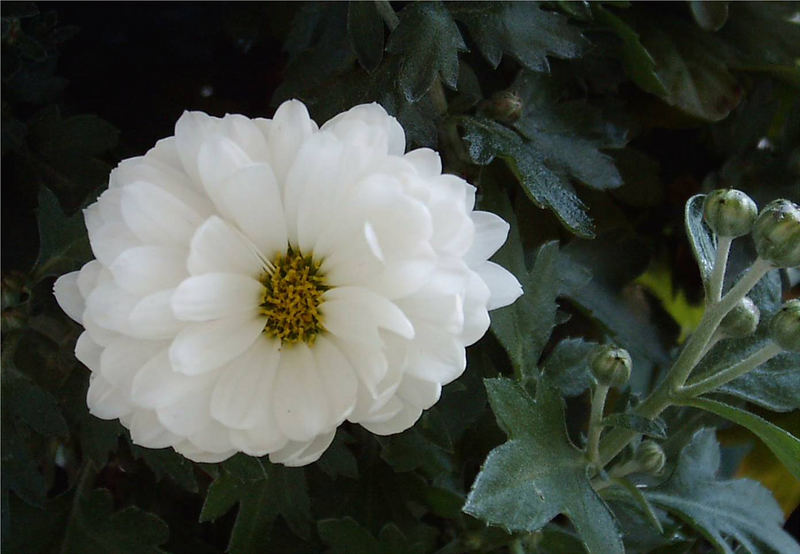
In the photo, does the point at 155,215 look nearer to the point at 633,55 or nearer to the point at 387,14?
the point at 387,14

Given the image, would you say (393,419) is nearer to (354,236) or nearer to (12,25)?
(354,236)

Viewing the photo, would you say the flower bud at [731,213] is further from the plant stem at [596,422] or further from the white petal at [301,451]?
the white petal at [301,451]

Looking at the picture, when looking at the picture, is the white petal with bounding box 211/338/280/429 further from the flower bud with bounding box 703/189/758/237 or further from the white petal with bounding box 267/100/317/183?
the flower bud with bounding box 703/189/758/237

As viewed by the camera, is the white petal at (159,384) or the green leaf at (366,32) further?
the green leaf at (366,32)

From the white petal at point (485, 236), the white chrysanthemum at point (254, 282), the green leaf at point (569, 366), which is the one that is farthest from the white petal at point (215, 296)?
the green leaf at point (569, 366)

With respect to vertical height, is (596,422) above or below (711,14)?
below

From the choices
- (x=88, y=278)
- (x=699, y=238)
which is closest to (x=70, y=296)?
(x=88, y=278)
